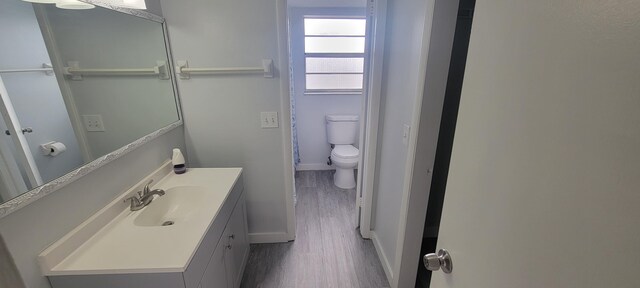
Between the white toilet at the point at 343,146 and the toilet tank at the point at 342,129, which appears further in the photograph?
the toilet tank at the point at 342,129

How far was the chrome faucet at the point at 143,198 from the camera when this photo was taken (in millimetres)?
1298

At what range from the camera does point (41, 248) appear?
2.92ft

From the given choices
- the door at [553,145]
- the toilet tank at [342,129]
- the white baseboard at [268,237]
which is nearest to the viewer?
the door at [553,145]

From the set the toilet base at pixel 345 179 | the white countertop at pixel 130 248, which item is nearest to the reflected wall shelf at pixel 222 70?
the white countertop at pixel 130 248

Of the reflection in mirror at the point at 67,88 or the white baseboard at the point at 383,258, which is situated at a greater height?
the reflection in mirror at the point at 67,88

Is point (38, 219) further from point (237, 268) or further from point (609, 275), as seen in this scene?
point (609, 275)

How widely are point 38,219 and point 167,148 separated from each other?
0.84 m

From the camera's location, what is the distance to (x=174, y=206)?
4.92ft

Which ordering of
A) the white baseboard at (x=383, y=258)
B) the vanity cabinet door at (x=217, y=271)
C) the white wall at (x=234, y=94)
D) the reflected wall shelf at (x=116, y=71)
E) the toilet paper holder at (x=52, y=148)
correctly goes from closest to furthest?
1. the toilet paper holder at (x=52, y=148)
2. the reflected wall shelf at (x=116, y=71)
3. the vanity cabinet door at (x=217, y=271)
4. the white wall at (x=234, y=94)
5. the white baseboard at (x=383, y=258)

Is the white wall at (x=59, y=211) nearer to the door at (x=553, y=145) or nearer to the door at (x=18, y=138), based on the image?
the door at (x=18, y=138)

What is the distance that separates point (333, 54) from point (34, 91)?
2775mm

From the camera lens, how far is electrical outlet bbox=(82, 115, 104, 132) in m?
1.10

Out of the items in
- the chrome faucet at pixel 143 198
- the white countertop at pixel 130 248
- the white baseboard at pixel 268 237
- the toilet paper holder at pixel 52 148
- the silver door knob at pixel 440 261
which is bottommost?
the white baseboard at pixel 268 237

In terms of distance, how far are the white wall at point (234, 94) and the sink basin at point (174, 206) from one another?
462mm
